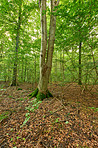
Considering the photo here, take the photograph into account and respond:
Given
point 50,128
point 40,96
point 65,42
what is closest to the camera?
point 50,128

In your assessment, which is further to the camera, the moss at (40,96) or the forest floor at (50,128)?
the moss at (40,96)

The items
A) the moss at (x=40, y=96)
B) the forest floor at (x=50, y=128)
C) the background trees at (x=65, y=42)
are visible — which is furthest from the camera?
the moss at (x=40, y=96)

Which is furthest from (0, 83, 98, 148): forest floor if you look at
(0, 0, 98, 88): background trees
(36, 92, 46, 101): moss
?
(0, 0, 98, 88): background trees

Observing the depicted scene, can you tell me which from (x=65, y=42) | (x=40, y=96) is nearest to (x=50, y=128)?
(x=40, y=96)

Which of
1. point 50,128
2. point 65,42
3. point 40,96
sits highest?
point 65,42


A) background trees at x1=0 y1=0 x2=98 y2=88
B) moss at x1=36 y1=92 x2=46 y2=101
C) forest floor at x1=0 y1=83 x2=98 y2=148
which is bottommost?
forest floor at x1=0 y1=83 x2=98 y2=148

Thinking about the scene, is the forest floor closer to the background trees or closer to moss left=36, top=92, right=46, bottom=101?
moss left=36, top=92, right=46, bottom=101

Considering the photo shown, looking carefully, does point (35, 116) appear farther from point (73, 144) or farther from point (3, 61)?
point (3, 61)

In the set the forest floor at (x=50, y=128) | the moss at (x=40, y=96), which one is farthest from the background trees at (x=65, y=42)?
the forest floor at (x=50, y=128)

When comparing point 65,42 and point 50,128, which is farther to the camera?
point 65,42

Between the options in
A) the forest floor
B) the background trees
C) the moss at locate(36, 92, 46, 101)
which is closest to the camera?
the forest floor

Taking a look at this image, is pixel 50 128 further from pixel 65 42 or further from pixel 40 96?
pixel 65 42

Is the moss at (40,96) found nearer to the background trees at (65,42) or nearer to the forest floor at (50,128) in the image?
the forest floor at (50,128)

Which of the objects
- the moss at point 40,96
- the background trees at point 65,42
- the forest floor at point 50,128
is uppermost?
the background trees at point 65,42
